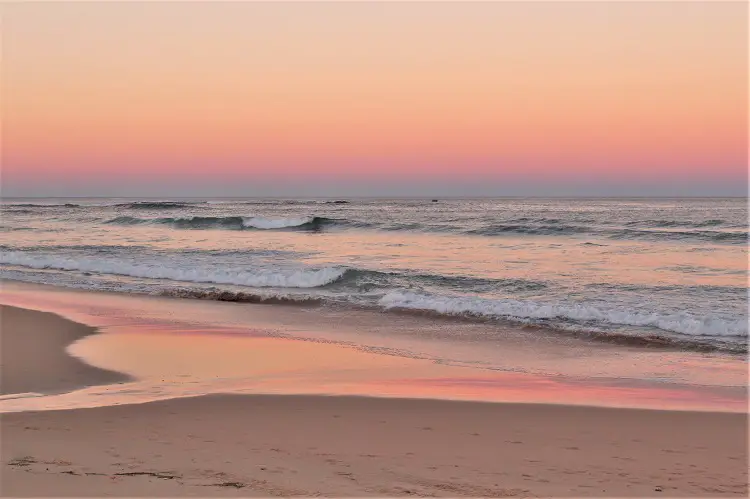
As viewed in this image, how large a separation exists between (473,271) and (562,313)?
6568 mm

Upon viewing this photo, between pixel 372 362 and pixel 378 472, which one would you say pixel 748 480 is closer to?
pixel 378 472

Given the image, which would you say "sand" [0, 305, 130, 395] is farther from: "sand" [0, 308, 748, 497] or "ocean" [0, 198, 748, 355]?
"ocean" [0, 198, 748, 355]

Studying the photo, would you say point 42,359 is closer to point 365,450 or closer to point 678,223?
point 365,450

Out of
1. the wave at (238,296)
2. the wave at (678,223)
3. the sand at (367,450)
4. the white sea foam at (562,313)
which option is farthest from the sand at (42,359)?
the wave at (678,223)

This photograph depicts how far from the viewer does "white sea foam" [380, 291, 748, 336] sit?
10922 millimetres

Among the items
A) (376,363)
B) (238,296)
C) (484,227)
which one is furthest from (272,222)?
(376,363)

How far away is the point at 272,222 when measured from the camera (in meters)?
45.2

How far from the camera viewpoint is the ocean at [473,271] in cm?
1204

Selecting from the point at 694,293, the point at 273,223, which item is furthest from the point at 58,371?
the point at 273,223

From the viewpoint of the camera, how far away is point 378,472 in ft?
15.9

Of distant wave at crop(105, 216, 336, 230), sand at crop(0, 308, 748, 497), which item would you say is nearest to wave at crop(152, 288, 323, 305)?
sand at crop(0, 308, 748, 497)

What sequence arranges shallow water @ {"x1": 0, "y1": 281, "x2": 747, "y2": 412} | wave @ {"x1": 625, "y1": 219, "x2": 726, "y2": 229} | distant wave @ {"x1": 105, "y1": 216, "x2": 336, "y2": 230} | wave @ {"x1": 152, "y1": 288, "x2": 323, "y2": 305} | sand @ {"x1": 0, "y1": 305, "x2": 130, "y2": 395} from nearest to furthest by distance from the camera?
shallow water @ {"x1": 0, "y1": 281, "x2": 747, "y2": 412} < sand @ {"x1": 0, "y1": 305, "x2": 130, "y2": 395} < wave @ {"x1": 152, "y1": 288, "x2": 323, "y2": 305} < wave @ {"x1": 625, "y1": 219, "x2": 726, "y2": 229} < distant wave @ {"x1": 105, "y1": 216, "x2": 336, "y2": 230}

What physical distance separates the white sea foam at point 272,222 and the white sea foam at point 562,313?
30250 mm

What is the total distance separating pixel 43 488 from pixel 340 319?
8.12 m
